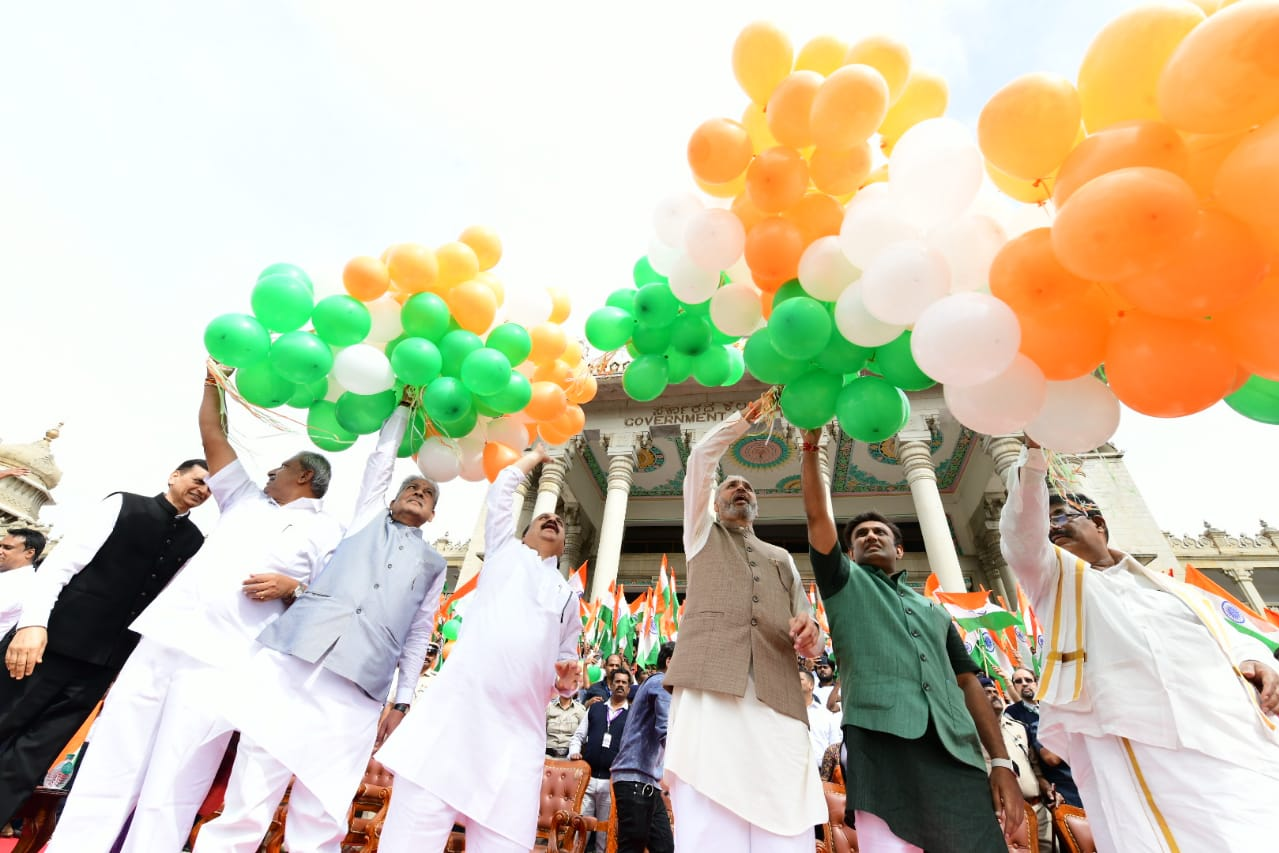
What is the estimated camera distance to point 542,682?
238 cm

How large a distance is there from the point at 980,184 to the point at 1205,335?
721 millimetres

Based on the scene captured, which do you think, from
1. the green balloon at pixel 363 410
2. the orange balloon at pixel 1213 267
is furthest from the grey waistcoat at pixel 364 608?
the orange balloon at pixel 1213 267

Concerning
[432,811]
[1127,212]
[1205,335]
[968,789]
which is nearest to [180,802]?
[432,811]

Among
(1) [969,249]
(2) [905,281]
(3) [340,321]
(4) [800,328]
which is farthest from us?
(3) [340,321]

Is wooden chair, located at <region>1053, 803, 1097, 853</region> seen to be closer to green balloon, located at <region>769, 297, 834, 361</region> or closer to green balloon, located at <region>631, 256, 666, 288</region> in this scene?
green balloon, located at <region>769, 297, 834, 361</region>

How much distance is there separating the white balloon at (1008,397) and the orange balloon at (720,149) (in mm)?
1144

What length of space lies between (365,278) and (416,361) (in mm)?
471

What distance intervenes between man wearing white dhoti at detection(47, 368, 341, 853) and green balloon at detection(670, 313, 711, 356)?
190 cm

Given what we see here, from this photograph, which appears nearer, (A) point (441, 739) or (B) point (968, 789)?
(B) point (968, 789)

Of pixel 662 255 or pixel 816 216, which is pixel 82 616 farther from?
pixel 816 216

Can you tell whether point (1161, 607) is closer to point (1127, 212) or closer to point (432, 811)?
point (1127, 212)

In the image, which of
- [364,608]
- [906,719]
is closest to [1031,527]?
[906,719]

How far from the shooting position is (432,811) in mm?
2020

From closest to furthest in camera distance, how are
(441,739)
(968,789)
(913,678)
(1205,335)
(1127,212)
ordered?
(1127,212) < (1205,335) < (968,789) < (913,678) < (441,739)
